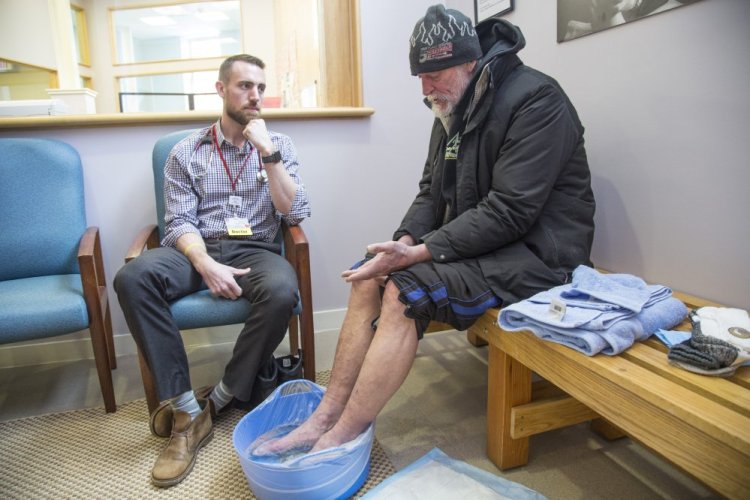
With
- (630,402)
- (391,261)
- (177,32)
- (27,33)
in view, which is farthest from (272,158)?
A: (177,32)

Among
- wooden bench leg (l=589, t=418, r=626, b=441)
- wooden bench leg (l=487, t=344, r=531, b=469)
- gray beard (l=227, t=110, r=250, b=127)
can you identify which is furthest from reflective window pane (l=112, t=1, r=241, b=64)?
wooden bench leg (l=589, t=418, r=626, b=441)

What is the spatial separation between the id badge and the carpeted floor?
648 millimetres

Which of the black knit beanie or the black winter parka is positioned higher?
the black knit beanie

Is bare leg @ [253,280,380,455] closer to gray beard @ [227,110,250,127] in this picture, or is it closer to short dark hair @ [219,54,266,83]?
gray beard @ [227,110,250,127]

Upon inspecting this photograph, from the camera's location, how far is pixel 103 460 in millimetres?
1449

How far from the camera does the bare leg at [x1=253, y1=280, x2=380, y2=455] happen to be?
129 centimetres

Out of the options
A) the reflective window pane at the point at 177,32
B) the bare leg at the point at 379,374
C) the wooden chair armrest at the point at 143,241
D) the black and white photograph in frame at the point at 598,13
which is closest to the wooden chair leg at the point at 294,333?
the wooden chair armrest at the point at 143,241

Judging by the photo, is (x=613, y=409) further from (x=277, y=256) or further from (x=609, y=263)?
(x=277, y=256)

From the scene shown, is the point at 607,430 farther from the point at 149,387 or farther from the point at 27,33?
the point at 27,33

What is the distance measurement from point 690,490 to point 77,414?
1970mm

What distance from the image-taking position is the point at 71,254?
1921 millimetres

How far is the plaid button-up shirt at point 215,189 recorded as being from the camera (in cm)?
177

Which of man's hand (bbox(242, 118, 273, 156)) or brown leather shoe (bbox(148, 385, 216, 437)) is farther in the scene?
man's hand (bbox(242, 118, 273, 156))

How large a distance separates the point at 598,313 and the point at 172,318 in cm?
125
